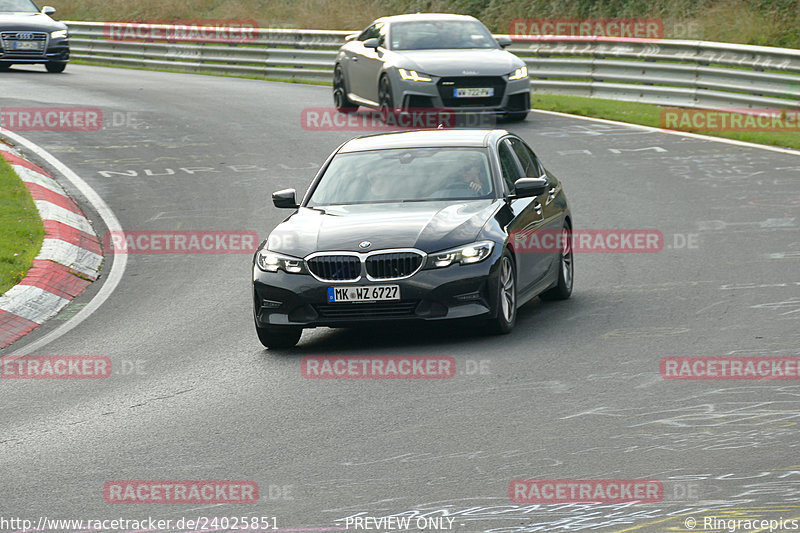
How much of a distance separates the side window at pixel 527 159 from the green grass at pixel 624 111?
30.5 ft

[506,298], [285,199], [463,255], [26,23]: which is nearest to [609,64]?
[26,23]

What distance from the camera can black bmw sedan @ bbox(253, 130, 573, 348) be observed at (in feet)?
33.2

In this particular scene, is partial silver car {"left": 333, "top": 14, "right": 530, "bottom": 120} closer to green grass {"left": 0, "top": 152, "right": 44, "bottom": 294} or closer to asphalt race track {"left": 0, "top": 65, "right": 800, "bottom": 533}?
asphalt race track {"left": 0, "top": 65, "right": 800, "bottom": 533}

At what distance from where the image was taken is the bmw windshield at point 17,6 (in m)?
33.9

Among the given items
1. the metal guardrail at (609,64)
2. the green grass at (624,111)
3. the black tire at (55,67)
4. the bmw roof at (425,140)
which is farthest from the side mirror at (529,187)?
the black tire at (55,67)

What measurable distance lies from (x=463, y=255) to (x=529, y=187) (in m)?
1.16

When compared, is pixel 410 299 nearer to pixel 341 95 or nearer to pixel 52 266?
pixel 52 266

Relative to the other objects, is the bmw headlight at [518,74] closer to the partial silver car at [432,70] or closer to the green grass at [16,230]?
the partial silver car at [432,70]

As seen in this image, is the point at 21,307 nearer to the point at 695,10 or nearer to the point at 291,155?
the point at 291,155

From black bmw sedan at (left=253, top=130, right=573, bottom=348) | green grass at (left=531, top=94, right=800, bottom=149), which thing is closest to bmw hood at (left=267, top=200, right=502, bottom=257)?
black bmw sedan at (left=253, top=130, right=573, bottom=348)

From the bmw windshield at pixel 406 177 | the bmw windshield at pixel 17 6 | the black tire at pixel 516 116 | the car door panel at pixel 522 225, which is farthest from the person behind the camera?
the bmw windshield at pixel 17 6

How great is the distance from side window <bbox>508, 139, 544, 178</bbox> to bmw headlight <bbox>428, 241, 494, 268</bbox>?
2.08 m

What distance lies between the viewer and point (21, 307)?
1243cm

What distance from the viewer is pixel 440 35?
24328mm
